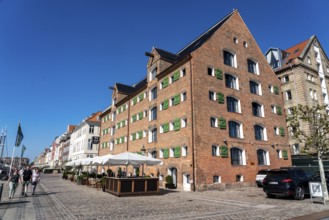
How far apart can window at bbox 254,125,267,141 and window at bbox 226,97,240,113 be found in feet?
11.5

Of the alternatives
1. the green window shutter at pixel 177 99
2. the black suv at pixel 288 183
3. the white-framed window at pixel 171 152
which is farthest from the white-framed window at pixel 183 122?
the black suv at pixel 288 183

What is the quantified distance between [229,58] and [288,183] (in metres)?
16.9

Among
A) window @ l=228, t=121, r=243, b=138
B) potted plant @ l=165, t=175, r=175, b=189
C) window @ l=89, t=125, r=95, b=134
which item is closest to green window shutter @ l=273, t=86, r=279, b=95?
window @ l=228, t=121, r=243, b=138

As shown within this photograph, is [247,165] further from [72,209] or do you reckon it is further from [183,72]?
[72,209]

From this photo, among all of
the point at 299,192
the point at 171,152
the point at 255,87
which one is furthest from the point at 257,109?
the point at 299,192

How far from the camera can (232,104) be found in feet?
83.6

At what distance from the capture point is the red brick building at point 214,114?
852 inches

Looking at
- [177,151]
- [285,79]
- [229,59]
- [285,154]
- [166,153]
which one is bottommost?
[166,153]

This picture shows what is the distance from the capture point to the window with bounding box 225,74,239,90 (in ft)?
85.2

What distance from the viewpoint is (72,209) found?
1083cm

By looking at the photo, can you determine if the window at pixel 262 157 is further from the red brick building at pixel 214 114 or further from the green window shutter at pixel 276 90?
the green window shutter at pixel 276 90

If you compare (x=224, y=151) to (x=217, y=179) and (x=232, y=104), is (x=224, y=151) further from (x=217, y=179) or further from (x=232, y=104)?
(x=232, y=104)

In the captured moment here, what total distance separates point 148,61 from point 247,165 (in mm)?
18673

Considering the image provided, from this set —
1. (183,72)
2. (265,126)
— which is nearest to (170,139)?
(183,72)
